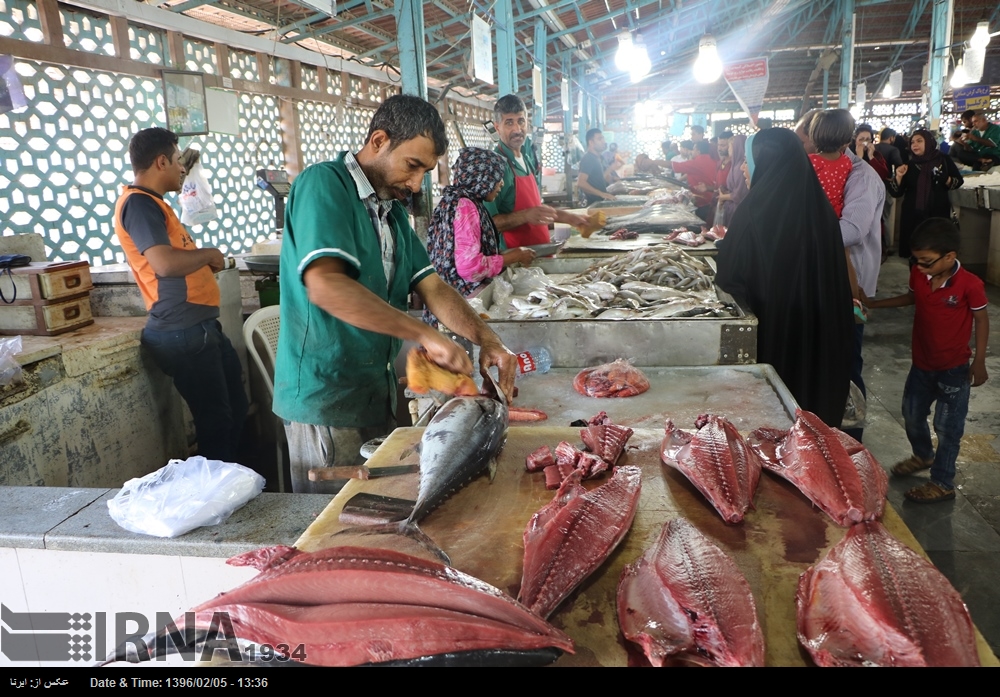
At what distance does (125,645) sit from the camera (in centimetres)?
154

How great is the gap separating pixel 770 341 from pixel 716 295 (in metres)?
0.43

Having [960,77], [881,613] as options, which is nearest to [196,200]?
[881,613]

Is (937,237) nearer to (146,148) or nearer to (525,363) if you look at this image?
(525,363)

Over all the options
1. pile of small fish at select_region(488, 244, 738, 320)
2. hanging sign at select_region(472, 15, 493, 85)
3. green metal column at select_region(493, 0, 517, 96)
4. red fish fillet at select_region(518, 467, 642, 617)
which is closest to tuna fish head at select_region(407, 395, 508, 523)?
red fish fillet at select_region(518, 467, 642, 617)

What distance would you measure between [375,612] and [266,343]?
4089 mm

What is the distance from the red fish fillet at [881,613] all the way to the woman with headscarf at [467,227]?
321 centimetres

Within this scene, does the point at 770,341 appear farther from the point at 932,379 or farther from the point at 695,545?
the point at 695,545

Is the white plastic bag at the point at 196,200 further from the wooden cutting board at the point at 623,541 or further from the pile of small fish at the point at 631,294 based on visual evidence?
the wooden cutting board at the point at 623,541

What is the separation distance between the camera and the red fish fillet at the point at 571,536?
57.6 inches

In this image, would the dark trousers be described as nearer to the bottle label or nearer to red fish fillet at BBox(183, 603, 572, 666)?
the bottle label

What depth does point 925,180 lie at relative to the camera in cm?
1103

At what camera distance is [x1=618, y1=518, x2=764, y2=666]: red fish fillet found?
4.12 feet

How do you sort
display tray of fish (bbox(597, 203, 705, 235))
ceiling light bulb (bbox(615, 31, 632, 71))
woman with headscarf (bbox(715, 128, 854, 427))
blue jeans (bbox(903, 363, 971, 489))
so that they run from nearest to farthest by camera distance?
woman with headscarf (bbox(715, 128, 854, 427))
blue jeans (bbox(903, 363, 971, 489))
display tray of fish (bbox(597, 203, 705, 235))
ceiling light bulb (bbox(615, 31, 632, 71))

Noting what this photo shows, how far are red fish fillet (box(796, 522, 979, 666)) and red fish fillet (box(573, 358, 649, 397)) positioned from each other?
1791 mm
